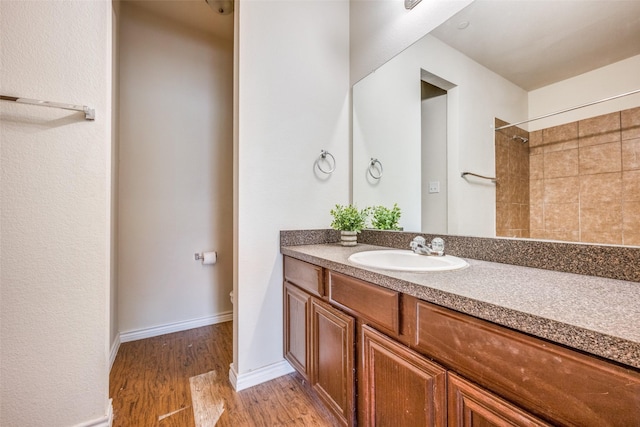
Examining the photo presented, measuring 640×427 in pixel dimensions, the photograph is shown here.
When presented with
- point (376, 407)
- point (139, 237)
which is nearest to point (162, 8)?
point (139, 237)

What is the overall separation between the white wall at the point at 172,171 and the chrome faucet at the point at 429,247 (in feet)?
5.75

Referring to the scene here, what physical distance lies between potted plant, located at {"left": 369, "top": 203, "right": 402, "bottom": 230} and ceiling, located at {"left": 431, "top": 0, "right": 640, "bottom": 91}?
2.77 feet

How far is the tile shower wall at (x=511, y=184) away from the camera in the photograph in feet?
3.45

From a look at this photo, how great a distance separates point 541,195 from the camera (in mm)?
1010

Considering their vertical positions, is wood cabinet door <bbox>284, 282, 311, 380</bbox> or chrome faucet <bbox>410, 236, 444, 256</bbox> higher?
chrome faucet <bbox>410, 236, 444, 256</bbox>

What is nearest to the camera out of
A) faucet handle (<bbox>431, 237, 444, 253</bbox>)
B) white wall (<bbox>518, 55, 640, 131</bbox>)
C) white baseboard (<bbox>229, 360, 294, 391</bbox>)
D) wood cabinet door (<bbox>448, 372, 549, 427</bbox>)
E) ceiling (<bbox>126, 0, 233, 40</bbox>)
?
wood cabinet door (<bbox>448, 372, 549, 427</bbox>)

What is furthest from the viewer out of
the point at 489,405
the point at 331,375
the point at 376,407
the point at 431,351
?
the point at 331,375

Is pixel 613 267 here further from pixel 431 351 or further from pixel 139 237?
pixel 139 237

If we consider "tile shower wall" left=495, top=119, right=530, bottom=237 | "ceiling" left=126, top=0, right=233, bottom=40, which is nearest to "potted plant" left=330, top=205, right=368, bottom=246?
"tile shower wall" left=495, top=119, right=530, bottom=237

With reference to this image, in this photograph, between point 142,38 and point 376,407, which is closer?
point 376,407

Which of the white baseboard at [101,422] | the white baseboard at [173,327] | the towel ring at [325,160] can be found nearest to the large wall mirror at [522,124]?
the towel ring at [325,160]

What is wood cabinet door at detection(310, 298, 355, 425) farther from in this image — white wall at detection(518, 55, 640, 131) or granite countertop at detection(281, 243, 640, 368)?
white wall at detection(518, 55, 640, 131)

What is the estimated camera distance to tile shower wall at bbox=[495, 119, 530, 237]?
105cm

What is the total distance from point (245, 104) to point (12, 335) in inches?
56.2
